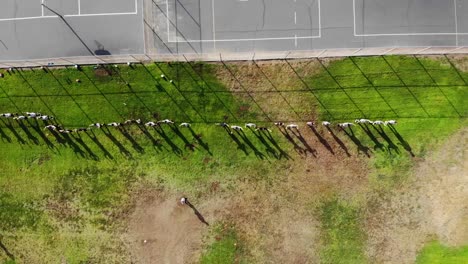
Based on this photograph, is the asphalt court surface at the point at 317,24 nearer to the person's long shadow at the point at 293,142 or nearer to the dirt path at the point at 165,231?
the person's long shadow at the point at 293,142

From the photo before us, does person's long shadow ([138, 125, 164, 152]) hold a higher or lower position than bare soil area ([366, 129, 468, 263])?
higher

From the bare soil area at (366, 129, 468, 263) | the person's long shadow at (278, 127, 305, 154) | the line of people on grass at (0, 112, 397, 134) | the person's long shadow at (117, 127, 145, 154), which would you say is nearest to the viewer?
the bare soil area at (366, 129, 468, 263)

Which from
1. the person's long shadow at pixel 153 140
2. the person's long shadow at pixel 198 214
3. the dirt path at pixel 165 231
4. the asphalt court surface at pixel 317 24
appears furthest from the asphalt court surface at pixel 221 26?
the dirt path at pixel 165 231

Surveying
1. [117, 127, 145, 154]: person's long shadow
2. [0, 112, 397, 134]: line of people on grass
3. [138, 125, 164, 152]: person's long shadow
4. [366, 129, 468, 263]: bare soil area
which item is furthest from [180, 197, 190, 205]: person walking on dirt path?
[366, 129, 468, 263]: bare soil area

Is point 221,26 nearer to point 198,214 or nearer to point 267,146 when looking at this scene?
point 267,146

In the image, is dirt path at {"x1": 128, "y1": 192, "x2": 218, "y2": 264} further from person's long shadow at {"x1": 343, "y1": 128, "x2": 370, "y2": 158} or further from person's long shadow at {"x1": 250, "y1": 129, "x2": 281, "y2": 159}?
person's long shadow at {"x1": 343, "y1": 128, "x2": 370, "y2": 158}

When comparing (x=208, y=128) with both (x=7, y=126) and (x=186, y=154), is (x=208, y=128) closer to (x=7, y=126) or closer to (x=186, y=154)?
(x=186, y=154)

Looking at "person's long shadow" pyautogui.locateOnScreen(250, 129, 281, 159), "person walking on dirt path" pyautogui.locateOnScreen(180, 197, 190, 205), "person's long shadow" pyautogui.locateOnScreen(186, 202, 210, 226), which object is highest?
"person's long shadow" pyautogui.locateOnScreen(250, 129, 281, 159)

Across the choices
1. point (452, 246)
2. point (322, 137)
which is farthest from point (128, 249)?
point (452, 246)
